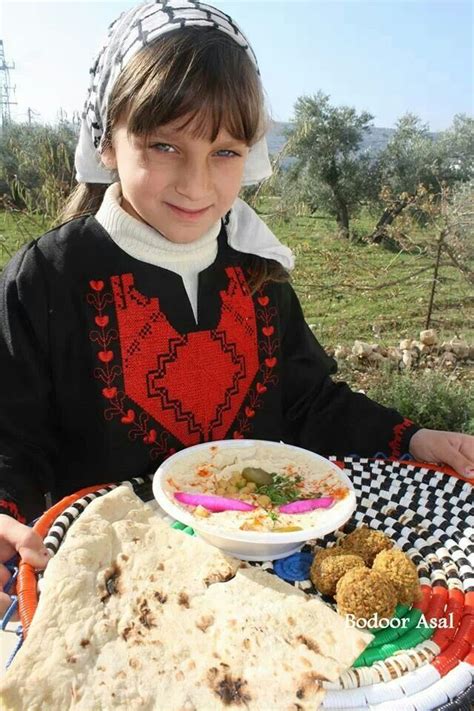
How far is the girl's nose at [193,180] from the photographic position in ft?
4.81

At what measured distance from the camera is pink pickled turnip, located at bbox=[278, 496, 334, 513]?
55.4 inches

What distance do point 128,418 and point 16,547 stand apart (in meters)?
0.49

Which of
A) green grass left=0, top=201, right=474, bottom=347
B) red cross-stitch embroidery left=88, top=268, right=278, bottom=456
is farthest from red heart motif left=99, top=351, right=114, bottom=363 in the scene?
green grass left=0, top=201, right=474, bottom=347

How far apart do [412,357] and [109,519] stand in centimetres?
367

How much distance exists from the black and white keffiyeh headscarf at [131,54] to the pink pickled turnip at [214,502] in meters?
0.81

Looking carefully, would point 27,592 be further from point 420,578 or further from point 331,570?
point 420,578

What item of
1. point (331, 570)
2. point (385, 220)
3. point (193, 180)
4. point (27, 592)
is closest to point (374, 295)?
point (385, 220)

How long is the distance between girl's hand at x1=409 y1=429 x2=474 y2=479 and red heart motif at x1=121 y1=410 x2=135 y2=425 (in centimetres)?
79

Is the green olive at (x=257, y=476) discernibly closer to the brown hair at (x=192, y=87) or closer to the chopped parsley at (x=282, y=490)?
the chopped parsley at (x=282, y=490)

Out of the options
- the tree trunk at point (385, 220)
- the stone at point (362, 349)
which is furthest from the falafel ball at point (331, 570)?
the tree trunk at point (385, 220)

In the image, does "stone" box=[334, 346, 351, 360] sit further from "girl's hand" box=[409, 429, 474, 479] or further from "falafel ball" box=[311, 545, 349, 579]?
"falafel ball" box=[311, 545, 349, 579]

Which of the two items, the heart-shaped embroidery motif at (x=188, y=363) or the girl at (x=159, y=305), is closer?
the girl at (x=159, y=305)

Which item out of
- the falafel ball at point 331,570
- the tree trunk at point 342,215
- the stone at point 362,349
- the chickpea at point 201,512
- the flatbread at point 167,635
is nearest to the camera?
the flatbread at point 167,635

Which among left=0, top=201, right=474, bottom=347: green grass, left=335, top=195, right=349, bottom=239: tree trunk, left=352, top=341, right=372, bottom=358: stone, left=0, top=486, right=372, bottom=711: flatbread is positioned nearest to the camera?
left=0, top=486, right=372, bottom=711: flatbread
